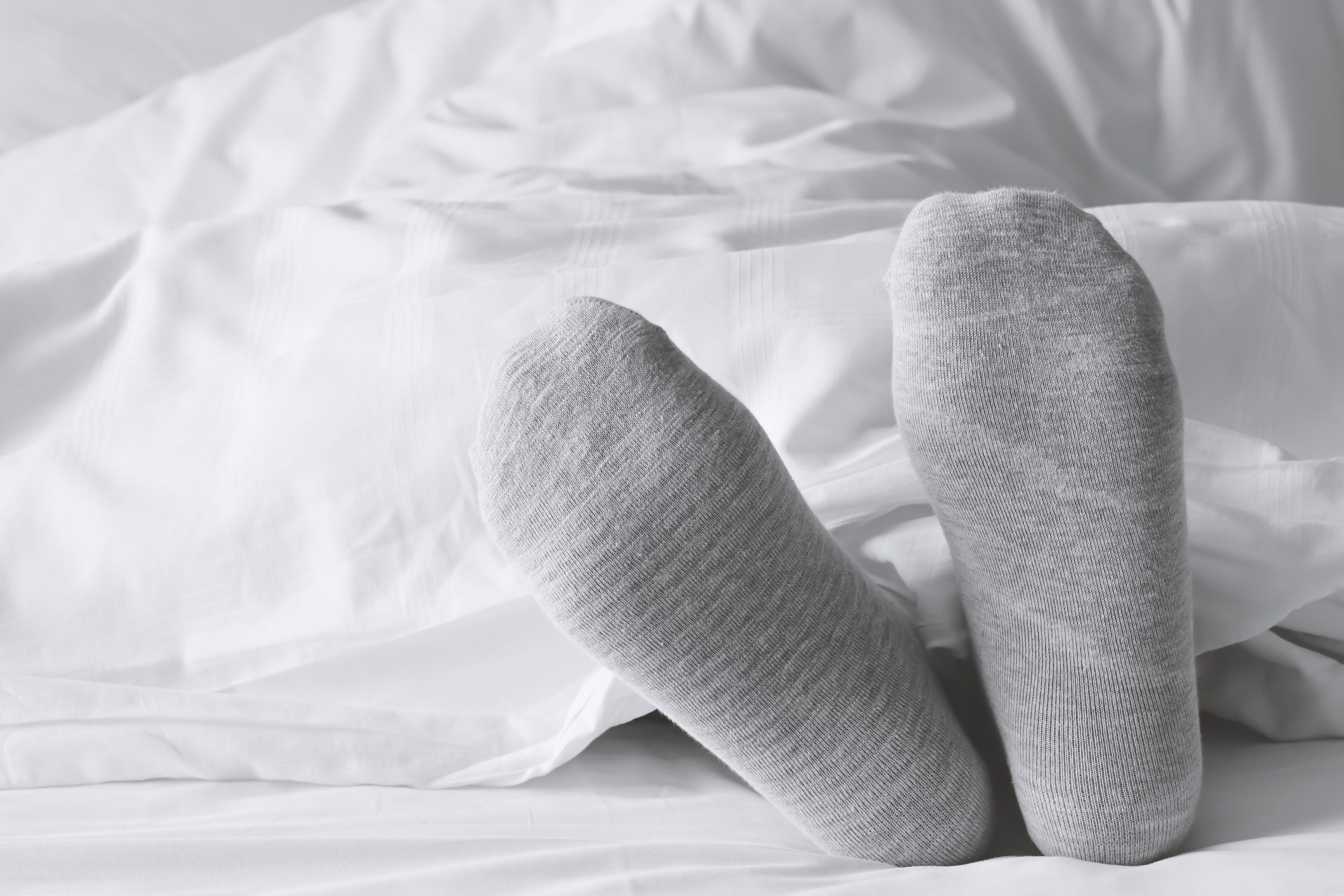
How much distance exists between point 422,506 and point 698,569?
18cm

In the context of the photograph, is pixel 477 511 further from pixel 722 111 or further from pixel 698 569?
pixel 722 111

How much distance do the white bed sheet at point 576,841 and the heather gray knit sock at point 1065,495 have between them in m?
0.04

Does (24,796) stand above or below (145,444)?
below

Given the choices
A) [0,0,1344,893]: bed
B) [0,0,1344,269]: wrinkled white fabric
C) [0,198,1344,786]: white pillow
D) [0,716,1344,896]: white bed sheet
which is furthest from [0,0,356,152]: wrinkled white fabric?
[0,716,1344,896]: white bed sheet

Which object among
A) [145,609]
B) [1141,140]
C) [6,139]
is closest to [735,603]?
[145,609]

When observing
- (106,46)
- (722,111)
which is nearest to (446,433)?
(722,111)

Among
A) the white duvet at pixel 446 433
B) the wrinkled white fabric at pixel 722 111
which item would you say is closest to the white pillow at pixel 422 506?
the white duvet at pixel 446 433

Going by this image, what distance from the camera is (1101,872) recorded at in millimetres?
429

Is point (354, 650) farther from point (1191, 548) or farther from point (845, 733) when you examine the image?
point (1191, 548)

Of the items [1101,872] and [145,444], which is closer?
[1101,872]

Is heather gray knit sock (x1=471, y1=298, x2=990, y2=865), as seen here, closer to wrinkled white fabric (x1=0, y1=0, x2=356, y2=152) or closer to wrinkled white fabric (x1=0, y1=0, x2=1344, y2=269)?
wrinkled white fabric (x1=0, y1=0, x2=1344, y2=269)

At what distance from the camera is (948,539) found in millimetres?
493

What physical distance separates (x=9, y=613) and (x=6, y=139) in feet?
1.77

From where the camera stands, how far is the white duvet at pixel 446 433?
1.74 ft
